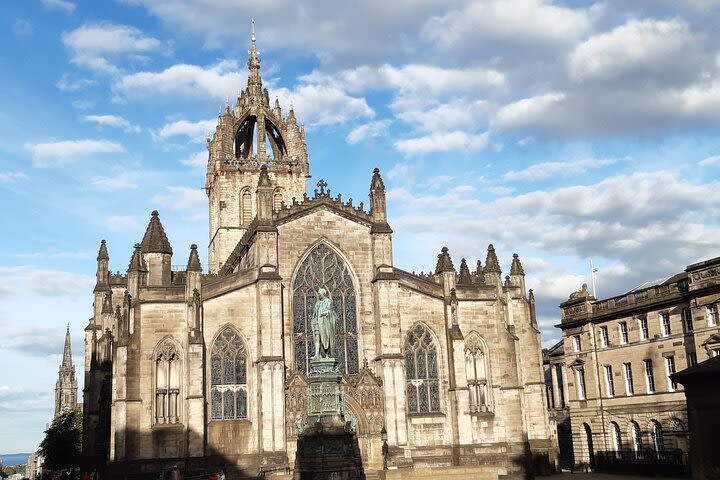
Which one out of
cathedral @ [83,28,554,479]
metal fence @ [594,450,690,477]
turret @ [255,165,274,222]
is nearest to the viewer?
cathedral @ [83,28,554,479]

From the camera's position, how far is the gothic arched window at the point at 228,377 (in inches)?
1512

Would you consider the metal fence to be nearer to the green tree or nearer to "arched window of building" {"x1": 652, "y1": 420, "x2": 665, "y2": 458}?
"arched window of building" {"x1": 652, "y1": 420, "x2": 665, "y2": 458}

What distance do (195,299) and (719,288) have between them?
2655 cm

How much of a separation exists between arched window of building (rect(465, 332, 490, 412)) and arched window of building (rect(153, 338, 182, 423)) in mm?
15085

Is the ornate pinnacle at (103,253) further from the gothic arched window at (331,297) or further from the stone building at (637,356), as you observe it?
the stone building at (637,356)

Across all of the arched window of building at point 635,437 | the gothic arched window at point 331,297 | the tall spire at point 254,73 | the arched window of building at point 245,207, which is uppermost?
the tall spire at point 254,73

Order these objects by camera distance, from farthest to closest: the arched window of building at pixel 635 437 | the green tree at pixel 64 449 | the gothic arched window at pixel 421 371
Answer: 1. the green tree at pixel 64 449
2. the arched window of building at pixel 635 437
3. the gothic arched window at pixel 421 371

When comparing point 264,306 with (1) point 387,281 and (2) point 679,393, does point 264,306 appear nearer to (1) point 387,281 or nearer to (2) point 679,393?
(1) point 387,281

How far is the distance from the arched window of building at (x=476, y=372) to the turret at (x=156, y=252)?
1652cm

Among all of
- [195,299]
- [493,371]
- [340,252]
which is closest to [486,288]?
[493,371]

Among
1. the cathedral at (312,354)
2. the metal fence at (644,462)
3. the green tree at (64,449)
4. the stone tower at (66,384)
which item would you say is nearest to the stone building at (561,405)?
the metal fence at (644,462)

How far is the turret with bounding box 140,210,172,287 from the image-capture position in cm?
4138

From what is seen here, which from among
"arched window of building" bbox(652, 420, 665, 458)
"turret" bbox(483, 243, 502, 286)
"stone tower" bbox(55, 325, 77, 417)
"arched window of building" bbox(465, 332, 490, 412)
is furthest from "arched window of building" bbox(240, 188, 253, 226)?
"stone tower" bbox(55, 325, 77, 417)

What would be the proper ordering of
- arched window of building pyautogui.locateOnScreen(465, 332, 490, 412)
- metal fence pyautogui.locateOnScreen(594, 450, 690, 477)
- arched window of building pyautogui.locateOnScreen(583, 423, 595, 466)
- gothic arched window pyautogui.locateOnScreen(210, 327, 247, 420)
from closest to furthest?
gothic arched window pyautogui.locateOnScreen(210, 327, 247, 420) → arched window of building pyautogui.locateOnScreen(465, 332, 490, 412) → metal fence pyautogui.locateOnScreen(594, 450, 690, 477) → arched window of building pyautogui.locateOnScreen(583, 423, 595, 466)
